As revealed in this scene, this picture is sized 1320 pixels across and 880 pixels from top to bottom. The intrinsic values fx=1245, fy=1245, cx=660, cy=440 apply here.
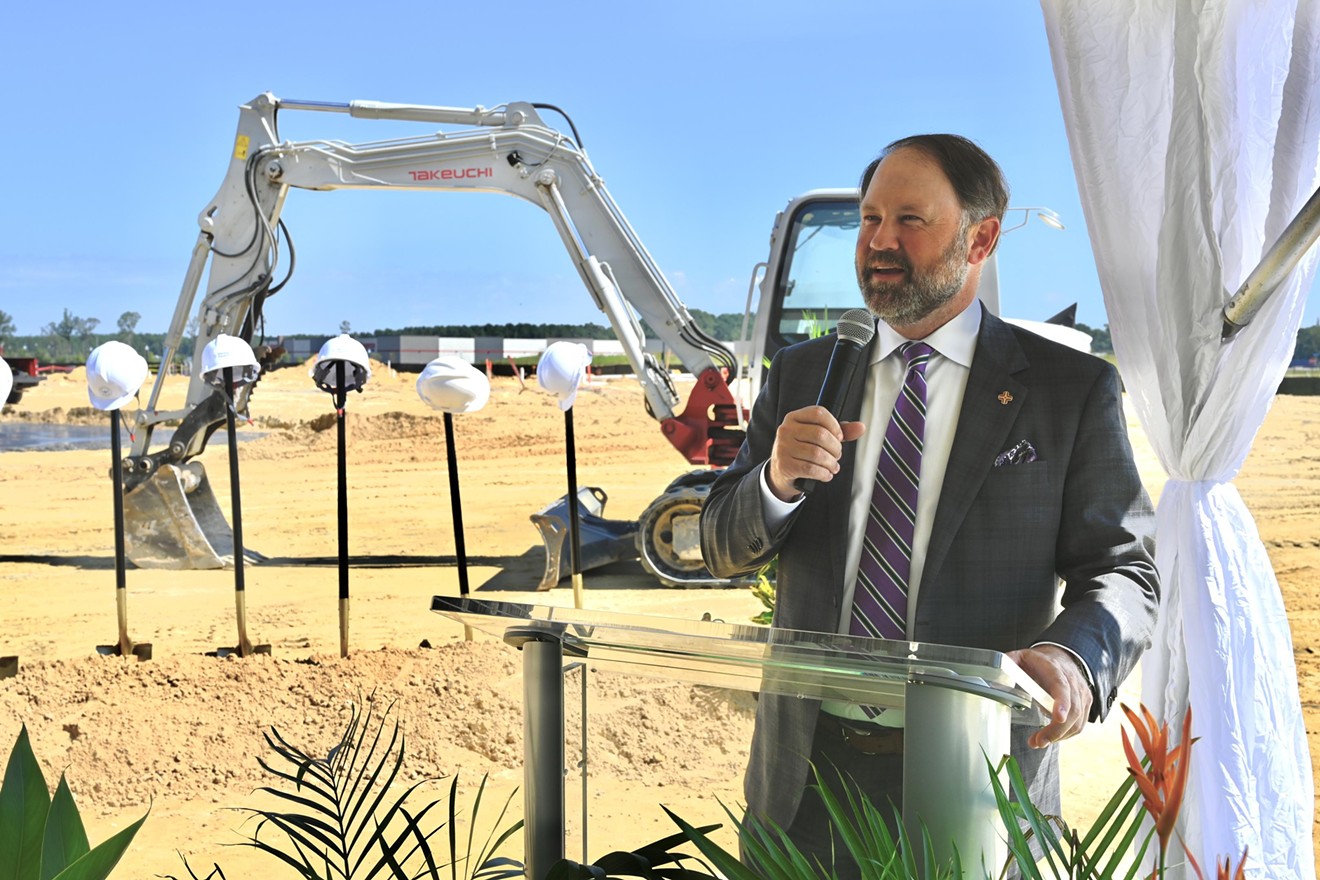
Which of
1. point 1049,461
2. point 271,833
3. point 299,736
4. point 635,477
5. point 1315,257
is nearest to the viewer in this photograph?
point 1049,461

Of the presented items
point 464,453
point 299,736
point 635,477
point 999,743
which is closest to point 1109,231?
point 999,743

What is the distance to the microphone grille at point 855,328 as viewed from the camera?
2199 millimetres

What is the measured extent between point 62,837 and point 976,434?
5.15 ft

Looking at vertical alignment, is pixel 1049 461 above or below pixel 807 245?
below

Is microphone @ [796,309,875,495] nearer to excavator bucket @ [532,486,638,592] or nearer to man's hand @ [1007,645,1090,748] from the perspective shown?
man's hand @ [1007,645,1090,748]

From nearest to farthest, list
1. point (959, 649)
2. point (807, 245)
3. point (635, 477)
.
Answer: point (959, 649)
point (807, 245)
point (635, 477)

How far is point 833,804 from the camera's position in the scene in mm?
1458

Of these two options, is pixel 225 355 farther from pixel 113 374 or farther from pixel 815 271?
pixel 815 271

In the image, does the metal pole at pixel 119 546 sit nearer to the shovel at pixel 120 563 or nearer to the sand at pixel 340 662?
the shovel at pixel 120 563

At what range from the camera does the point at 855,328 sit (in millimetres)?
2211

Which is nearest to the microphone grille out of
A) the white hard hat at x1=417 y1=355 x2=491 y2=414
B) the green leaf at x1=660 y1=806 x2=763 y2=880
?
the green leaf at x1=660 y1=806 x2=763 y2=880

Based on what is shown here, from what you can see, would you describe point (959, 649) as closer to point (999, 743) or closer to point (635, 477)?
point (999, 743)

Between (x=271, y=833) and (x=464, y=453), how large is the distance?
1670cm

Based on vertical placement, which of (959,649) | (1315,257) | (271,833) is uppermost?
(1315,257)
